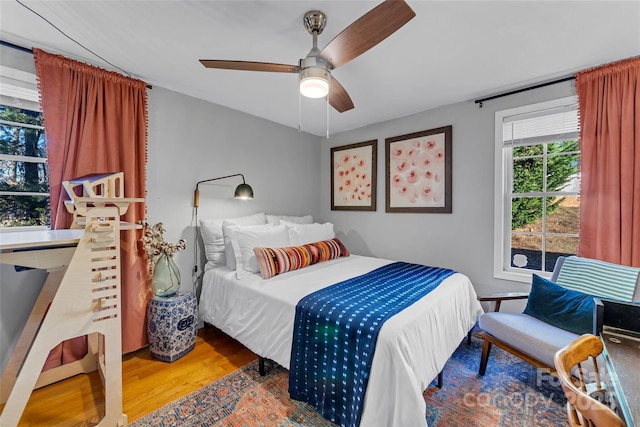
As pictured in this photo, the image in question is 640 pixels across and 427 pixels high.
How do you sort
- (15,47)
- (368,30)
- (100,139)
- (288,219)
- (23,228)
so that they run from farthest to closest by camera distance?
(288,219), (100,139), (23,228), (15,47), (368,30)

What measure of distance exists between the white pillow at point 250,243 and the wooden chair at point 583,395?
2022 millimetres

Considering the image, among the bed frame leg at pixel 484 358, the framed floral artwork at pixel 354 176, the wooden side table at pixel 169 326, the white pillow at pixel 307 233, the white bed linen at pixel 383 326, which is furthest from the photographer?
the framed floral artwork at pixel 354 176

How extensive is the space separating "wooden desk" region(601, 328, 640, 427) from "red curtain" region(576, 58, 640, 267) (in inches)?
46.8

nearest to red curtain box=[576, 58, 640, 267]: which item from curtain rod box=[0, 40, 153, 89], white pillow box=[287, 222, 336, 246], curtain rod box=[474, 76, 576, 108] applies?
curtain rod box=[474, 76, 576, 108]

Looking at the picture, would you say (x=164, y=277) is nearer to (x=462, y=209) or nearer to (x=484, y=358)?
(x=484, y=358)

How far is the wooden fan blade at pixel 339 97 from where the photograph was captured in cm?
178

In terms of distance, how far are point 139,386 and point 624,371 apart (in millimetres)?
2645

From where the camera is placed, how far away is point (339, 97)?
1.92m

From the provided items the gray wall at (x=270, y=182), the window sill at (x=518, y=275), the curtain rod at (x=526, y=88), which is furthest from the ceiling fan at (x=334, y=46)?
the window sill at (x=518, y=275)

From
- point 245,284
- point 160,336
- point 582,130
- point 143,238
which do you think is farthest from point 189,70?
point 582,130

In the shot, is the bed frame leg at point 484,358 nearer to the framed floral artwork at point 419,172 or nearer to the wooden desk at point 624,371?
the wooden desk at point 624,371

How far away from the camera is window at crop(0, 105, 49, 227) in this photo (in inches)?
73.9

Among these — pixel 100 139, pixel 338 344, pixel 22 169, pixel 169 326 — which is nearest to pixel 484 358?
pixel 338 344

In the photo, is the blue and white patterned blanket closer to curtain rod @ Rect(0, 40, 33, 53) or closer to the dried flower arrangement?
the dried flower arrangement
